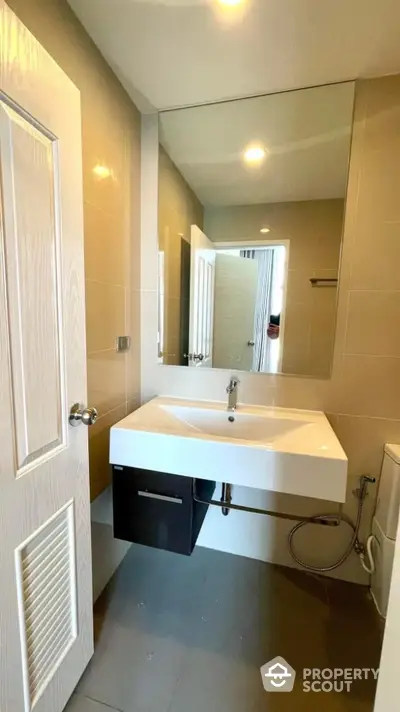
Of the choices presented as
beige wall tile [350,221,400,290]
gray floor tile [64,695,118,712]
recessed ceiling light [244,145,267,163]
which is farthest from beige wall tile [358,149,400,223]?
gray floor tile [64,695,118,712]

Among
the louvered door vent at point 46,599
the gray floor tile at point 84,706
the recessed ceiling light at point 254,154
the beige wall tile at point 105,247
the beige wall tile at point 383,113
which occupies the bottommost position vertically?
the gray floor tile at point 84,706

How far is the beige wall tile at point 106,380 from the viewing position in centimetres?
128

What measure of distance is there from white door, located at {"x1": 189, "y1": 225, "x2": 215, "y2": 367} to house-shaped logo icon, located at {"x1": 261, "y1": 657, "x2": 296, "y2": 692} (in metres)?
1.22

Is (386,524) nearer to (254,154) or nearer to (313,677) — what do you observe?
(313,677)

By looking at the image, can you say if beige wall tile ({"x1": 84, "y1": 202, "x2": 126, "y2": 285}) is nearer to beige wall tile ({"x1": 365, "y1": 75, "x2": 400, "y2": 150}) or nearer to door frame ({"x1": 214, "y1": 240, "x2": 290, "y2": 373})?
door frame ({"x1": 214, "y1": 240, "x2": 290, "y2": 373})

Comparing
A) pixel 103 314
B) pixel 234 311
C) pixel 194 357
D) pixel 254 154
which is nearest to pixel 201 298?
pixel 234 311

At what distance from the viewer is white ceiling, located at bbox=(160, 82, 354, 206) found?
52.6 inches

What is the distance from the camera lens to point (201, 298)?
1.63m

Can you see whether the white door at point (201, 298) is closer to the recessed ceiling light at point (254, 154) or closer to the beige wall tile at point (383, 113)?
the recessed ceiling light at point (254, 154)

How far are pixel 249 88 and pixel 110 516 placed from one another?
1.98m

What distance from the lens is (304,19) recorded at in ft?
3.32

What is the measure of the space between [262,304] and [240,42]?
0.94m

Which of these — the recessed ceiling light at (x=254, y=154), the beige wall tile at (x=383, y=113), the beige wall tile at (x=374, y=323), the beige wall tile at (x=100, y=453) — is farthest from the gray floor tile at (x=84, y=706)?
the beige wall tile at (x=383, y=113)

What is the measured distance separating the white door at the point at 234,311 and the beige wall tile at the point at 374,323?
439 mm
